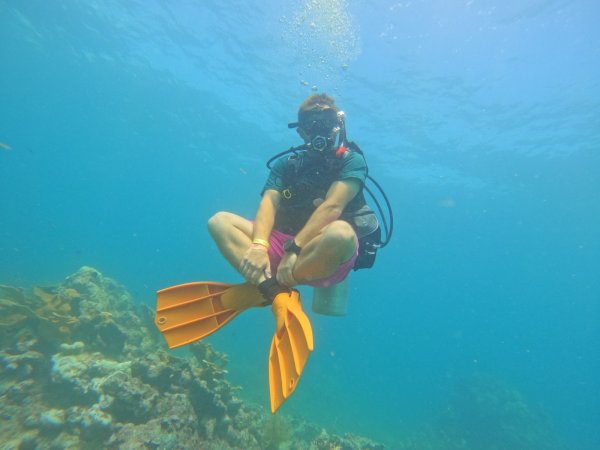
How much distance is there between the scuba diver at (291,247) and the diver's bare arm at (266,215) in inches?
0.5

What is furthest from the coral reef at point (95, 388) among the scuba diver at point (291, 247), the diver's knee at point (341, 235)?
the diver's knee at point (341, 235)

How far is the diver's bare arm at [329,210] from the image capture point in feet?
11.8

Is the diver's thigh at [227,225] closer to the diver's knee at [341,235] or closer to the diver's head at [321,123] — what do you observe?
the diver's knee at [341,235]

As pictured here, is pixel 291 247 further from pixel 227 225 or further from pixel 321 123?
pixel 321 123

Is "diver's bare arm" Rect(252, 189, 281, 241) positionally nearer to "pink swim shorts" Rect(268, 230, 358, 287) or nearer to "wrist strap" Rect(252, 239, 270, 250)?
"wrist strap" Rect(252, 239, 270, 250)

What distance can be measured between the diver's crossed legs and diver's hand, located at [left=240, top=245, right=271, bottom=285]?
294 millimetres

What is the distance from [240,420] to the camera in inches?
281

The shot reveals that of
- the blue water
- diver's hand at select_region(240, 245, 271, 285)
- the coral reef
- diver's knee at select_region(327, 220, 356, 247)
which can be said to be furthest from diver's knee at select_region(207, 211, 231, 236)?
the blue water

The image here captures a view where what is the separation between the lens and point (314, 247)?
10.5ft

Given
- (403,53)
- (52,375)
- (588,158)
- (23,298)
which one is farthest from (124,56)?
(588,158)

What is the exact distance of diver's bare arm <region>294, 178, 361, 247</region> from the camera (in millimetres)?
3602

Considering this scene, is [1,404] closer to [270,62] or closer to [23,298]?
[23,298]

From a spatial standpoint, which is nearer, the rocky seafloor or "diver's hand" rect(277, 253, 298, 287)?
"diver's hand" rect(277, 253, 298, 287)

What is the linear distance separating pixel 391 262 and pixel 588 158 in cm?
6203
